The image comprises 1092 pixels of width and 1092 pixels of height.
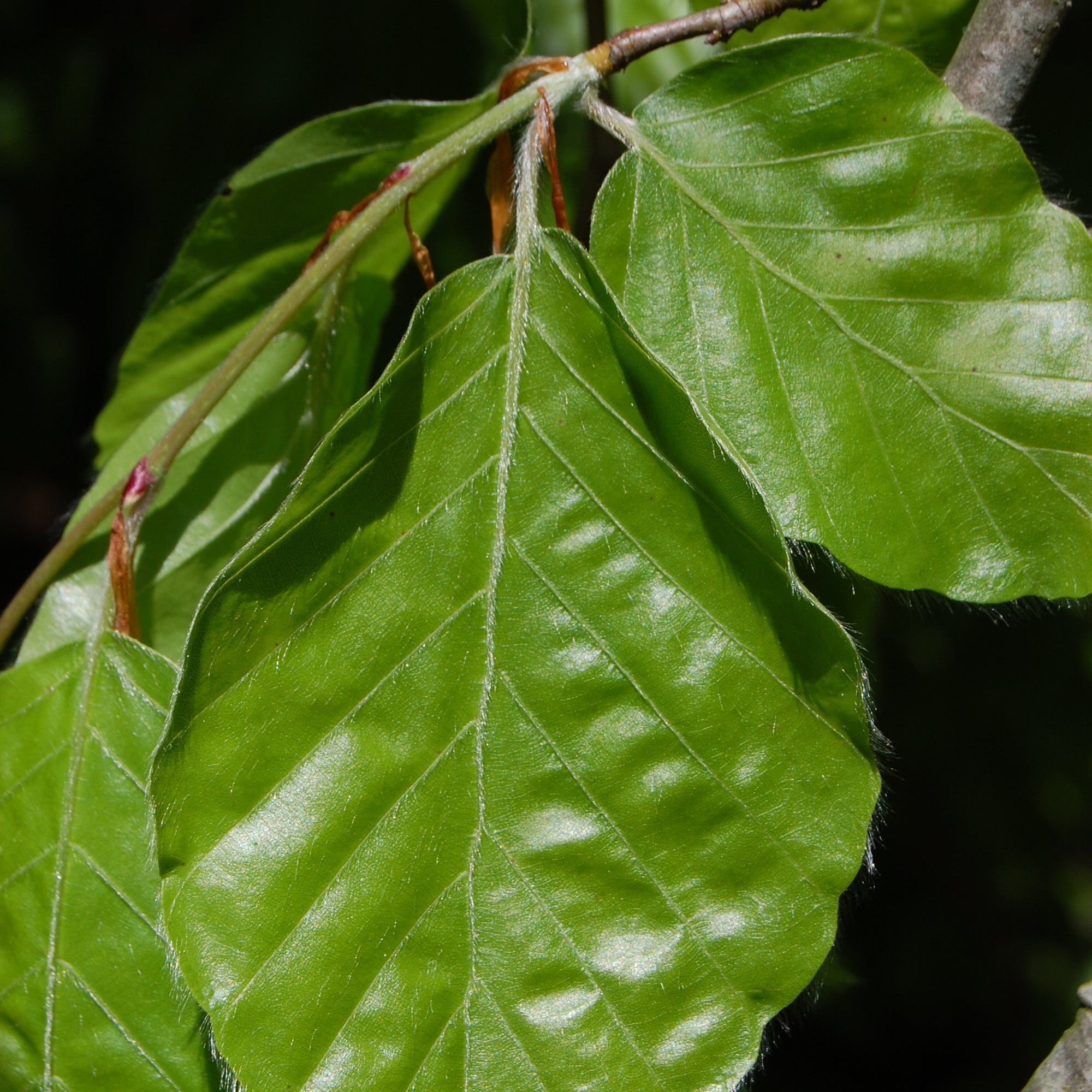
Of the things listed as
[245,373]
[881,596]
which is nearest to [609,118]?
[245,373]

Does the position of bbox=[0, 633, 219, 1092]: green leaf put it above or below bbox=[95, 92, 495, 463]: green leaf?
below

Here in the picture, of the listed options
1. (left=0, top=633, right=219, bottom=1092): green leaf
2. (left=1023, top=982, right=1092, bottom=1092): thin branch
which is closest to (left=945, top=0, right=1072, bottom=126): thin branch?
(left=1023, top=982, right=1092, bottom=1092): thin branch

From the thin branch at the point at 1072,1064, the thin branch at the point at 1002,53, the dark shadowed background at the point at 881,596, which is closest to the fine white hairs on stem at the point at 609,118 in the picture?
the thin branch at the point at 1002,53

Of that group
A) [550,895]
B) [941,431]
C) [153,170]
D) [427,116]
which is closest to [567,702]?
[550,895]

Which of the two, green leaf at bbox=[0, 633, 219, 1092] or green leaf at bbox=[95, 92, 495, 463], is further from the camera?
green leaf at bbox=[95, 92, 495, 463]

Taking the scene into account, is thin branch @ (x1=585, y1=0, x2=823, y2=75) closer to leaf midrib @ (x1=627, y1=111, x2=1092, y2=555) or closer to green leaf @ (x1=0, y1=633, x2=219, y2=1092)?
leaf midrib @ (x1=627, y1=111, x2=1092, y2=555)

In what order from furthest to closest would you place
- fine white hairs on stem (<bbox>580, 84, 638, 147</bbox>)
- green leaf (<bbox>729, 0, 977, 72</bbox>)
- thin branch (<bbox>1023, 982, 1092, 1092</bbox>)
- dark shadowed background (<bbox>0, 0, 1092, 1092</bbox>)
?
dark shadowed background (<bbox>0, 0, 1092, 1092</bbox>), green leaf (<bbox>729, 0, 977, 72</bbox>), fine white hairs on stem (<bbox>580, 84, 638, 147</bbox>), thin branch (<bbox>1023, 982, 1092, 1092</bbox>)

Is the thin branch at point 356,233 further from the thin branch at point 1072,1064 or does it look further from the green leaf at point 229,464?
the thin branch at point 1072,1064
